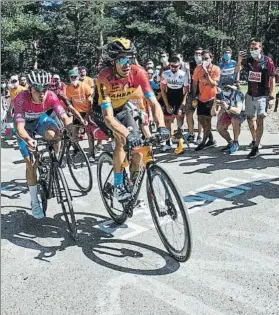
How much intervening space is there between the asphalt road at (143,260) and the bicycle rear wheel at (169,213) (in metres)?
0.14

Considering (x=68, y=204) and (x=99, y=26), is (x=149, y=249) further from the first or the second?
(x=99, y=26)

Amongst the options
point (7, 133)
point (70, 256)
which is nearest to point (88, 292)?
point (70, 256)

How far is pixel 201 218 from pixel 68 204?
1689 millimetres

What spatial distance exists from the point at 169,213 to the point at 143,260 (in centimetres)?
54

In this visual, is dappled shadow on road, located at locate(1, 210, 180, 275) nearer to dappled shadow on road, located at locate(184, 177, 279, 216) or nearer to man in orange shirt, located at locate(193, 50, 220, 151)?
dappled shadow on road, located at locate(184, 177, 279, 216)

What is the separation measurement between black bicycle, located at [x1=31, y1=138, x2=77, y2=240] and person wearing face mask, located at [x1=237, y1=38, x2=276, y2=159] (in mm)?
4341

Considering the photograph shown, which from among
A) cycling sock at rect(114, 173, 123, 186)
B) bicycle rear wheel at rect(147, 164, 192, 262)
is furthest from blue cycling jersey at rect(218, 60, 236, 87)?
bicycle rear wheel at rect(147, 164, 192, 262)

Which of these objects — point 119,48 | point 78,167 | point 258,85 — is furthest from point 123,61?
point 258,85

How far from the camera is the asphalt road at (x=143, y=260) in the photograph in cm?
338

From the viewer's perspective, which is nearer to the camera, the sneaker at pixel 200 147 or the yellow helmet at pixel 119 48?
the yellow helmet at pixel 119 48

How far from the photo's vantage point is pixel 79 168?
6660 millimetres

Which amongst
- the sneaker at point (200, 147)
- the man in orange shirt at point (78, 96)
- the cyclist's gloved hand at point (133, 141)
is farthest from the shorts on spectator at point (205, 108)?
the cyclist's gloved hand at point (133, 141)

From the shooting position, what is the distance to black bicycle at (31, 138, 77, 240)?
15.2 ft

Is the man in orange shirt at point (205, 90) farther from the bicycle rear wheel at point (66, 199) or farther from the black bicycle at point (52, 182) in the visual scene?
the bicycle rear wheel at point (66, 199)
